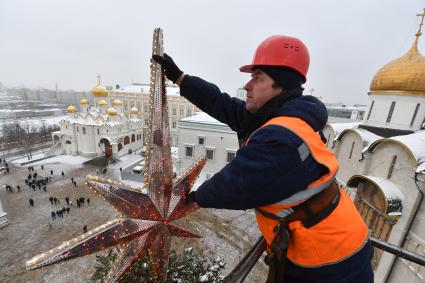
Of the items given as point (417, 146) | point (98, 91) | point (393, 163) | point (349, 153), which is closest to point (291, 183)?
point (417, 146)

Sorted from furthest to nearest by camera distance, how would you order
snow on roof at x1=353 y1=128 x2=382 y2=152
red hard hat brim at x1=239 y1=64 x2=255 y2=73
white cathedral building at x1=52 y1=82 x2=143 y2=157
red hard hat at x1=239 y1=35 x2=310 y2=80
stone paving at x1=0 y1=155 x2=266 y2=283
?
white cathedral building at x1=52 y1=82 x2=143 y2=157 < snow on roof at x1=353 y1=128 x2=382 y2=152 < stone paving at x1=0 y1=155 x2=266 y2=283 < red hard hat brim at x1=239 y1=64 x2=255 y2=73 < red hard hat at x1=239 y1=35 x2=310 y2=80

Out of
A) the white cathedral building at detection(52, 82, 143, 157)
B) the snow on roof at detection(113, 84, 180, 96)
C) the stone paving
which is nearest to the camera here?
the stone paving

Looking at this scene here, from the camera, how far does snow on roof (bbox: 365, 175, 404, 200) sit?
831cm

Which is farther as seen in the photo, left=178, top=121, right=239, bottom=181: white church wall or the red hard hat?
left=178, top=121, right=239, bottom=181: white church wall

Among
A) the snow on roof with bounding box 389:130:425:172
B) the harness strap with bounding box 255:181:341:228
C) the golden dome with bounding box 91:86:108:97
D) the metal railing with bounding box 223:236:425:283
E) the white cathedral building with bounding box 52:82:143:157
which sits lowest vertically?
the white cathedral building with bounding box 52:82:143:157

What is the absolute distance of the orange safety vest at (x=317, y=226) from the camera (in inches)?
56.7

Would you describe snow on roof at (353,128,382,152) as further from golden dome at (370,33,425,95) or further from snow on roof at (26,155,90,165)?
snow on roof at (26,155,90,165)

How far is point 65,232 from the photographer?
14.1 m

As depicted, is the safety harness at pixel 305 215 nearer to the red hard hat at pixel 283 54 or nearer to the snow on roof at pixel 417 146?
the red hard hat at pixel 283 54

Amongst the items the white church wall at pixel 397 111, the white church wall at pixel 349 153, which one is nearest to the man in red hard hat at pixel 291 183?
the white church wall at pixel 349 153

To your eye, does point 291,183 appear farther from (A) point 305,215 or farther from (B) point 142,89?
(B) point 142,89

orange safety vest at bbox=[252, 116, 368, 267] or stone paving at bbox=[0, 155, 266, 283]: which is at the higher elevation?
orange safety vest at bbox=[252, 116, 368, 267]

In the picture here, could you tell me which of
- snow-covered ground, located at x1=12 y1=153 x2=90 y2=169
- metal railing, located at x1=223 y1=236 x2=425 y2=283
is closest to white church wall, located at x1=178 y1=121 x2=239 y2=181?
metal railing, located at x1=223 y1=236 x2=425 y2=283

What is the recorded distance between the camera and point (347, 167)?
13.2m
